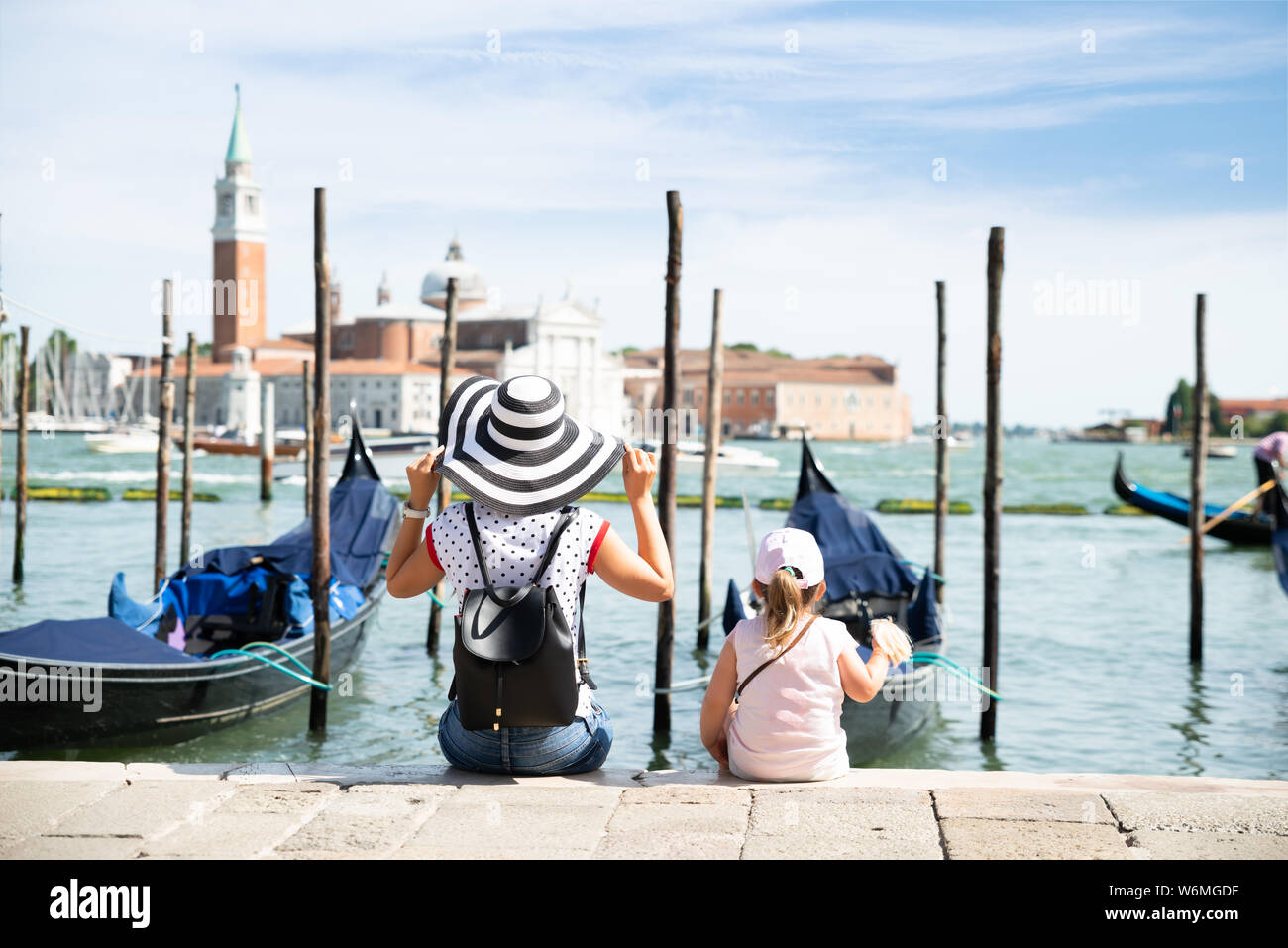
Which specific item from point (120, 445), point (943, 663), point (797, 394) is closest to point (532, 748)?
point (943, 663)

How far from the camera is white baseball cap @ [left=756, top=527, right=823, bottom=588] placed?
7.67 ft

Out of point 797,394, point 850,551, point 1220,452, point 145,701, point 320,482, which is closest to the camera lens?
point 145,701

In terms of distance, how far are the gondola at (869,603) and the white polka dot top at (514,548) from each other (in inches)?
90.1

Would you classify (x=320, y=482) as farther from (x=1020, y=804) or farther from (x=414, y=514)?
(x=1020, y=804)

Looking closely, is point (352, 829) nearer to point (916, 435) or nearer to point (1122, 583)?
point (1122, 583)

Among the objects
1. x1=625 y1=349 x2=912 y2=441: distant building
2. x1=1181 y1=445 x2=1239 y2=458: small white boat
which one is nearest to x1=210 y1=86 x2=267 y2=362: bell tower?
x1=625 y1=349 x2=912 y2=441: distant building

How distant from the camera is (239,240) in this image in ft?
184

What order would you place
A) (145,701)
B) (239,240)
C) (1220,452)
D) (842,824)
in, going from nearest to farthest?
(842,824) < (145,701) < (239,240) < (1220,452)

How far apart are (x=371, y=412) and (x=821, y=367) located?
25524 millimetres

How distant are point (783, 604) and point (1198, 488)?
6.02 meters

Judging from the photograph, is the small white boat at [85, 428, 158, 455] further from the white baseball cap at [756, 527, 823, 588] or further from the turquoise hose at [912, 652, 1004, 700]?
the white baseball cap at [756, 527, 823, 588]

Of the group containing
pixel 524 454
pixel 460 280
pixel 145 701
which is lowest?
pixel 145 701

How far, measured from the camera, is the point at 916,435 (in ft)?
249

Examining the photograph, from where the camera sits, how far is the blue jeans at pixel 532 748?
236 centimetres
